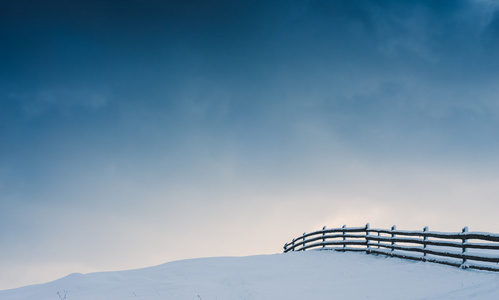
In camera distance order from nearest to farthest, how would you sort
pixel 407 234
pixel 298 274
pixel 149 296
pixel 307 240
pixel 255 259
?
pixel 149 296 → pixel 298 274 → pixel 407 234 → pixel 255 259 → pixel 307 240

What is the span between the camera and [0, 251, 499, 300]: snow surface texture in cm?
916

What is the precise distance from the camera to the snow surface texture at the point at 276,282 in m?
9.16

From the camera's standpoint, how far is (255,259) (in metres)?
15.2

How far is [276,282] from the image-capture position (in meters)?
11.0

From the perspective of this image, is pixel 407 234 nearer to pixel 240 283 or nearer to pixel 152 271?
pixel 240 283

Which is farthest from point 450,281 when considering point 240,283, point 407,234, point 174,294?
point 174,294

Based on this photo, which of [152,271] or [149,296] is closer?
[149,296]

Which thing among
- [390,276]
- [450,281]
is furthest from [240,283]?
[450,281]

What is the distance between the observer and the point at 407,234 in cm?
1424

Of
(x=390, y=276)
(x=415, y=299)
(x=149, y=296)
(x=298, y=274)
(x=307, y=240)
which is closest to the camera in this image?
(x=415, y=299)

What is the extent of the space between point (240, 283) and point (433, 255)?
7.28m

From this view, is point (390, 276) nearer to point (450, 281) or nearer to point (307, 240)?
point (450, 281)

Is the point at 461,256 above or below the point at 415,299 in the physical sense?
above

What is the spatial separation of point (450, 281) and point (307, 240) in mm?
12033
